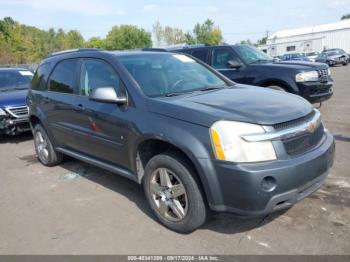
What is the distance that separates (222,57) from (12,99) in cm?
500

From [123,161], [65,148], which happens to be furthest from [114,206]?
[65,148]

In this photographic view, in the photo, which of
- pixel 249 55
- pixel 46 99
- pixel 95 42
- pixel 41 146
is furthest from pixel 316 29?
pixel 46 99

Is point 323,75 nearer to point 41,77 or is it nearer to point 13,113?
point 41,77

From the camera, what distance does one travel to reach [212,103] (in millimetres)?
3537

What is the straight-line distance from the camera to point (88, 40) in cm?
8644

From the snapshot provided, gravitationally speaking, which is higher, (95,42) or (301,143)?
(95,42)

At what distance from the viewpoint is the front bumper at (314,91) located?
788cm

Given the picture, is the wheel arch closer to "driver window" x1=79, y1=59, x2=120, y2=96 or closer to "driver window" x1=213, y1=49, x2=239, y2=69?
"driver window" x1=79, y1=59, x2=120, y2=96

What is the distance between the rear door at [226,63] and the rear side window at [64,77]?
4.46m

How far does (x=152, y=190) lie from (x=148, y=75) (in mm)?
1339

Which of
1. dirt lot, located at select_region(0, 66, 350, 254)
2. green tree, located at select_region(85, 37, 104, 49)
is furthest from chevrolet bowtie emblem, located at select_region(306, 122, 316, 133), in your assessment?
green tree, located at select_region(85, 37, 104, 49)

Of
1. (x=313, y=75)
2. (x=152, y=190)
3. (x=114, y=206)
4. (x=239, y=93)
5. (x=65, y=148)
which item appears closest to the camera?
(x=152, y=190)

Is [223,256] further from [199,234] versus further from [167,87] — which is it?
[167,87]

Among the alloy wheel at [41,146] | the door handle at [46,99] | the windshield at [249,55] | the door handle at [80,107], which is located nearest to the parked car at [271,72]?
the windshield at [249,55]
